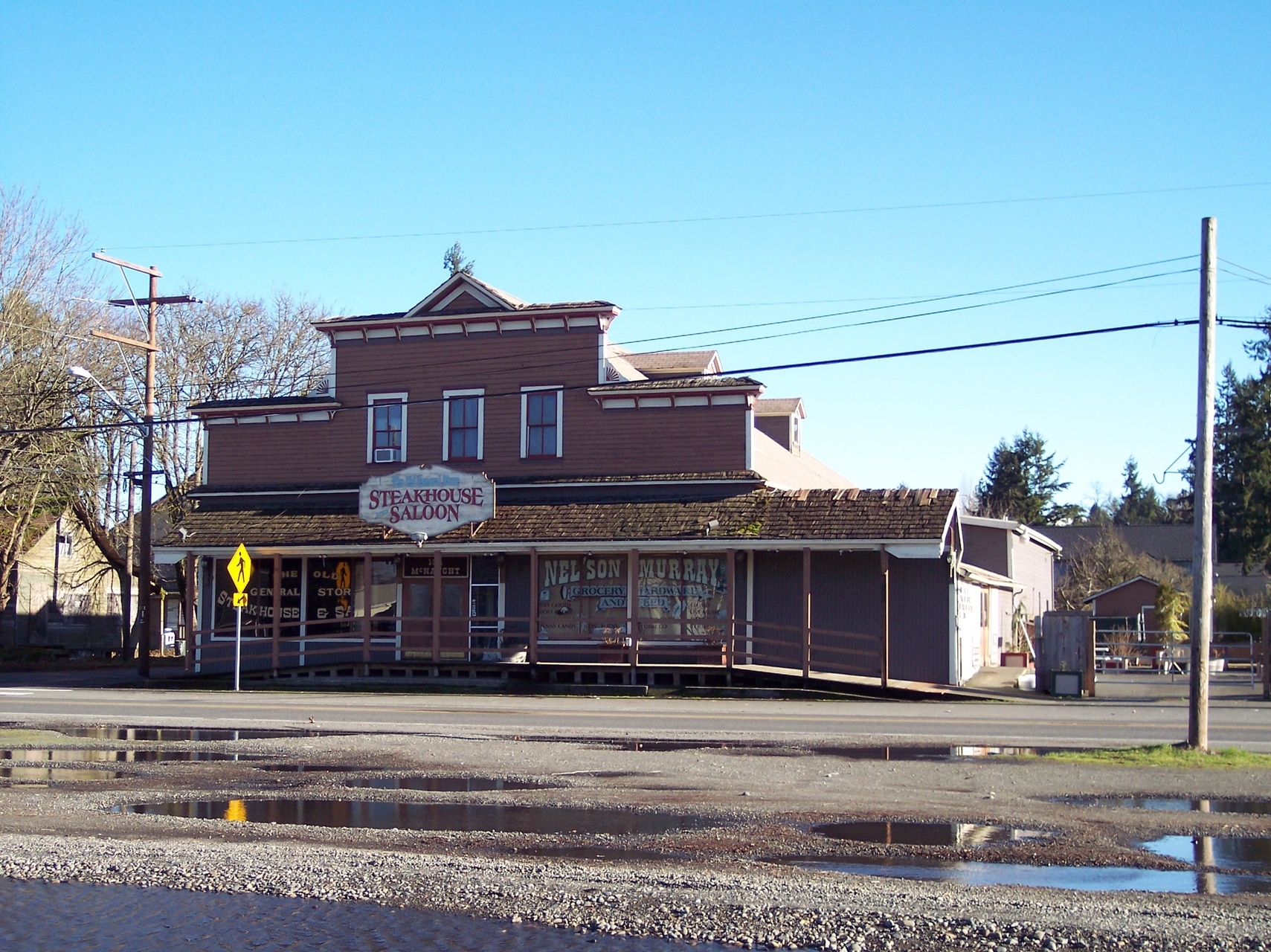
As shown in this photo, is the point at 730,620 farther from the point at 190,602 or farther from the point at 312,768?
the point at 312,768

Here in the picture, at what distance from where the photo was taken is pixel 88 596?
175 ft

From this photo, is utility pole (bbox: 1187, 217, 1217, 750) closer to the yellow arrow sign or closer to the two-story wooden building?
the two-story wooden building

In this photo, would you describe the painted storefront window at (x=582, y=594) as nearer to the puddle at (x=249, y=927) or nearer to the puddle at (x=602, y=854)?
the puddle at (x=602, y=854)

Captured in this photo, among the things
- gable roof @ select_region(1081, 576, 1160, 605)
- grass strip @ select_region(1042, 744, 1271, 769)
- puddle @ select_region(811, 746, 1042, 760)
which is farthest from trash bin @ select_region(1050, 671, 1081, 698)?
gable roof @ select_region(1081, 576, 1160, 605)

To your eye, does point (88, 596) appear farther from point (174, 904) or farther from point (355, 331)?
point (174, 904)

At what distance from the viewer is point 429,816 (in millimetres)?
10695

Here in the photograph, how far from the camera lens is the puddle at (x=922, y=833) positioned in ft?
31.4

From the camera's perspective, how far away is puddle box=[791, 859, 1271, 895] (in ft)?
26.2

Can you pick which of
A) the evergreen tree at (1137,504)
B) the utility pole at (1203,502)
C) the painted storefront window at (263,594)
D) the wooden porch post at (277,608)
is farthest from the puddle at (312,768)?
the evergreen tree at (1137,504)

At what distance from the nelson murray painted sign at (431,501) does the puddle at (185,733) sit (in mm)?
11376

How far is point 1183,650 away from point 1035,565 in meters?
10.3

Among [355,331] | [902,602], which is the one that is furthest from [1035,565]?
[355,331]

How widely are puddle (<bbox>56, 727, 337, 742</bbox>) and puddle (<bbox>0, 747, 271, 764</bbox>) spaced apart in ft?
4.46

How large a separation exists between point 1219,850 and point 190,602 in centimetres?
2641
